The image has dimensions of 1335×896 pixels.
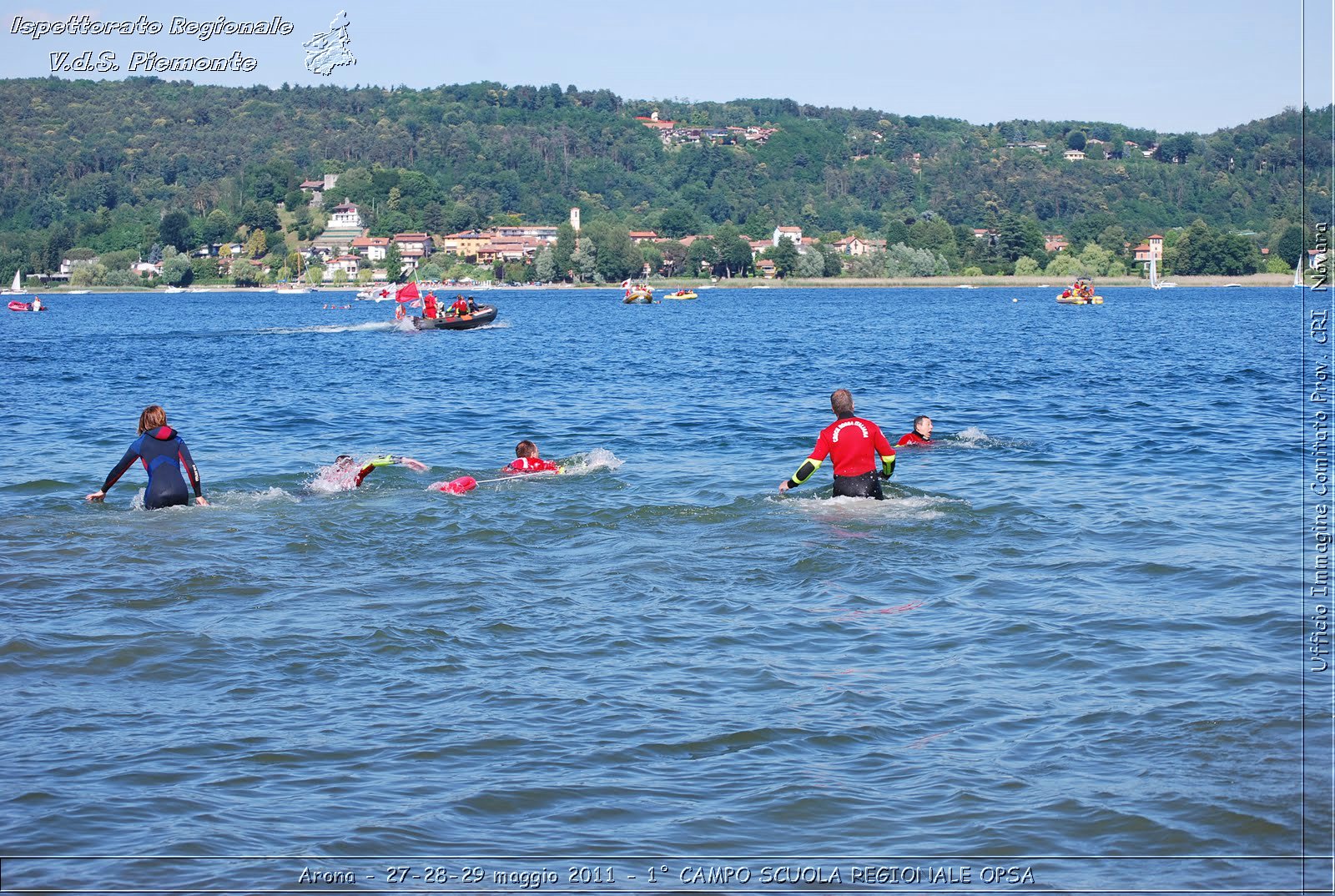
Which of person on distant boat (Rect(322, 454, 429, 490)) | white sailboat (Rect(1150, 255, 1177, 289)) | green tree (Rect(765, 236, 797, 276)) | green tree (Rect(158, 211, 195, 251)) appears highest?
green tree (Rect(158, 211, 195, 251))

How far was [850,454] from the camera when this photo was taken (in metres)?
13.8

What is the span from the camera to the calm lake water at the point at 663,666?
6.24 m

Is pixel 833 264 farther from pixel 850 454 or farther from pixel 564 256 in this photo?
pixel 850 454

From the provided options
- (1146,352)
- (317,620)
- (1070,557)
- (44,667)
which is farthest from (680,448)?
(1146,352)

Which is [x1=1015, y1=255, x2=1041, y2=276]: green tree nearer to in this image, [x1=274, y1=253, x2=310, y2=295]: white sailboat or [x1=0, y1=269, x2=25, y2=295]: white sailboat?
[x1=274, y1=253, x2=310, y2=295]: white sailboat

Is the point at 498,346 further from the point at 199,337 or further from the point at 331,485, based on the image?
the point at 331,485

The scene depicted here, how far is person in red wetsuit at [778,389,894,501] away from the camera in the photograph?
13.4 meters

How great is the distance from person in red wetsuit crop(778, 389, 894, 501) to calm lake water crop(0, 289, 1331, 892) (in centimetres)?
26

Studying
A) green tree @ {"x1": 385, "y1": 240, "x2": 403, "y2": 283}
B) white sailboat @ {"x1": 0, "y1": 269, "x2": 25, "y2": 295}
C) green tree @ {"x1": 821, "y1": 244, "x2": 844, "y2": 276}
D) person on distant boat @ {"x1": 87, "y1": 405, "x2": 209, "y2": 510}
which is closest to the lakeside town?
green tree @ {"x1": 821, "y1": 244, "x2": 844, "y2": 276}

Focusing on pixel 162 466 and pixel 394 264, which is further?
pixel 394 264

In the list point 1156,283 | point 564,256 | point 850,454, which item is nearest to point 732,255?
point 564,256

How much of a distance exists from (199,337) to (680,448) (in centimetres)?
4328

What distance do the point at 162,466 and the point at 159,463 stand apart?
56 millimetres

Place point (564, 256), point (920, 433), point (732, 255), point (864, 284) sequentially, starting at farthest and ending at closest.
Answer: point (732, 255), point (564, 256), point (864, 284), point (920, 433)
